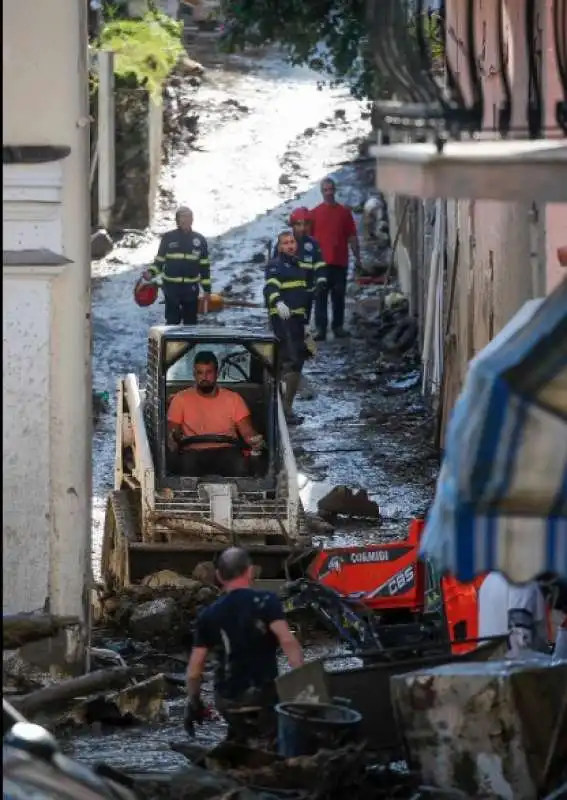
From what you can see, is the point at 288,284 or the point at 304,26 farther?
the point at 304,26

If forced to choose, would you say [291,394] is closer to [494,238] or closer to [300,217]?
[300,217]

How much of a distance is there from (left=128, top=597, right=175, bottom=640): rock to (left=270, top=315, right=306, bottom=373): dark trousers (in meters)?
8.54

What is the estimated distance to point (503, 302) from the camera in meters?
15.6

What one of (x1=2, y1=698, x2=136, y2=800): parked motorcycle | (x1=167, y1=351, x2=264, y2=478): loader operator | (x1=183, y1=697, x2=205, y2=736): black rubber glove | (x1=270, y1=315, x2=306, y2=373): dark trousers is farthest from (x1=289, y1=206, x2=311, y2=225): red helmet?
(x1=2, y1=698, x2=136, y2=800): parked motorcycle

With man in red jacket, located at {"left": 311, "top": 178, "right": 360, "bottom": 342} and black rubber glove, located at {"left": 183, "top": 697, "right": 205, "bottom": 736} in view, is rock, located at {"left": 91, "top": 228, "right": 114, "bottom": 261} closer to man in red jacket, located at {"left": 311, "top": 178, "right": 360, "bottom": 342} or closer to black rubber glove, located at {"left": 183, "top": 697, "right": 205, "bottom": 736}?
man in red jacket, located at {"left": 311, "top": 178, "right": 360, "bottom": 342}

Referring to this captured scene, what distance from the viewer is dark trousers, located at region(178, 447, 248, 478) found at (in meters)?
15.2

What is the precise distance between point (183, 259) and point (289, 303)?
2.27 m

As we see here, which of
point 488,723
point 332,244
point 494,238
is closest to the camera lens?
point 488,723

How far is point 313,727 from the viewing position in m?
8.68

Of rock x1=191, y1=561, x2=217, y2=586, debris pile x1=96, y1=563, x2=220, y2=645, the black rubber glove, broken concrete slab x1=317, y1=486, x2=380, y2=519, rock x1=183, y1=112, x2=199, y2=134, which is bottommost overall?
broken concrete slab x1=317, y1=486, x2=380, y2=519

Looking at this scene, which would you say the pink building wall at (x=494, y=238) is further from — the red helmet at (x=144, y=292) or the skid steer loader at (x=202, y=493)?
the red helmet at (x=144, y=292)

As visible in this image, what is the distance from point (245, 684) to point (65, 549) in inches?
114

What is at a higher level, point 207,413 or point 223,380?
point 223,380

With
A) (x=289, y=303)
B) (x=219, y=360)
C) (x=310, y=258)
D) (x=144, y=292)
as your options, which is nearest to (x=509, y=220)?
(x=219, y=360)
